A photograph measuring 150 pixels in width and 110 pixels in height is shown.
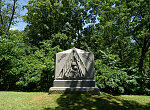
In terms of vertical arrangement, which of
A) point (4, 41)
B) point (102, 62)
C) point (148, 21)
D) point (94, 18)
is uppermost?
point (94, 18)

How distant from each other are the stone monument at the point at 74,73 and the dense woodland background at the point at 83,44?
1957 mm

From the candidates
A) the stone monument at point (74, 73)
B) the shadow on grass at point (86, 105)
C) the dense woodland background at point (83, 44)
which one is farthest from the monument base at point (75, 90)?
the dense woodland background at point (83, 44)

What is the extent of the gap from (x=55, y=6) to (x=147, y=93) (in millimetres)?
17227

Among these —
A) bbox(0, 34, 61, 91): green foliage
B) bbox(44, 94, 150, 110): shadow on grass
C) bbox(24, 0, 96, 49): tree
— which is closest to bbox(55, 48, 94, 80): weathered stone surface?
bbox(44, 94, 150, 110): shadow on grass

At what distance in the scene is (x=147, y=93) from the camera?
850 cm

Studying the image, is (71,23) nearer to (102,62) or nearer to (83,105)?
(102,62)

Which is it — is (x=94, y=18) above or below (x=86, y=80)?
above

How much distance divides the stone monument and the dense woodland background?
1.96 meters

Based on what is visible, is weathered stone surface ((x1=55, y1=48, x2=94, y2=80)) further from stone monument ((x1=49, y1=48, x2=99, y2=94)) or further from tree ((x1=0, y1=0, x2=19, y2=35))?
tree ((x1=0, y1=0, x2=19, y2=35))

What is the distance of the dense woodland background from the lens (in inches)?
337

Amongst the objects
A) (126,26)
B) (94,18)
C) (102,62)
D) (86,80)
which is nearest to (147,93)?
(102,62)

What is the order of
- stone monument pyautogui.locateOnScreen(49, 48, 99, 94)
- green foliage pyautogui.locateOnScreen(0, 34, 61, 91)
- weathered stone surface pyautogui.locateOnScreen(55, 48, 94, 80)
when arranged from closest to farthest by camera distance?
stone monument pyautogui.locateOnScreen(49, 48, 99, 94) → weathered stone surface pyautogui.locateOnScreen(55, 48, 94, 80) → green foliage pyautogui.locateOnScreen(0, 34, 61, 91)

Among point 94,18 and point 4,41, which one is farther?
point 94,18

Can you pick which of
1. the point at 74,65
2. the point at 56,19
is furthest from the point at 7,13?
the point at 74,65
